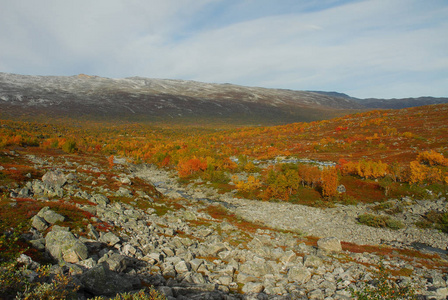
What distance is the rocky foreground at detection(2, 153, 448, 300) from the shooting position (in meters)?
10.5

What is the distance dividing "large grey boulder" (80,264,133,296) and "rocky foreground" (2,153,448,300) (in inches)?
1.3

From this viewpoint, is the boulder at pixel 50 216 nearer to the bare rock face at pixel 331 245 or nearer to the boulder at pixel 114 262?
the boulder at pixel 114 262

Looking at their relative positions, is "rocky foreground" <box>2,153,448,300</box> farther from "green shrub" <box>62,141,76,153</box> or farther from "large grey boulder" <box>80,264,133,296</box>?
"green shrub" <box>62,141,76,153</box>

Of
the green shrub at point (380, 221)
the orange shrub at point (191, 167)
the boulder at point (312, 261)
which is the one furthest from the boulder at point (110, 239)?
the orange shrub at point (191, 167)

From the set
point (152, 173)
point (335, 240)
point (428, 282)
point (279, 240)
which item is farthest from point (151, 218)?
point (152, 173)

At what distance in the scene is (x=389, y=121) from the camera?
81688 mm

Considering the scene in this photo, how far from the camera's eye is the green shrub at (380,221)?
79.0ft

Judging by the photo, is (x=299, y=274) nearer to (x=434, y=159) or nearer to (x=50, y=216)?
(x=50, y=216)

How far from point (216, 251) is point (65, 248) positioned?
8.20m

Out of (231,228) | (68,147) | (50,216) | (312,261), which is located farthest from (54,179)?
(68,147)

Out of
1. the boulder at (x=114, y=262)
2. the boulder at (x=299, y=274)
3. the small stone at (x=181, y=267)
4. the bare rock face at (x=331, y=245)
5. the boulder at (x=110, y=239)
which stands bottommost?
the bare rock face at (x=331, y=245)

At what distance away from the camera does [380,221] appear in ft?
81.1

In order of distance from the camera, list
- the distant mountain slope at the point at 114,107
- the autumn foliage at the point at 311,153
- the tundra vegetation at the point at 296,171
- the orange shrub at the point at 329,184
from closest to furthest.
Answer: the tundra vegetation at the point at 296,171 → the orange shrub at the point at 329,184 → the autumn foliage at the point at 311,153 → the distant mountain slope at the point at 114,107

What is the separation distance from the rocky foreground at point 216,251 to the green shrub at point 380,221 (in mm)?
749
